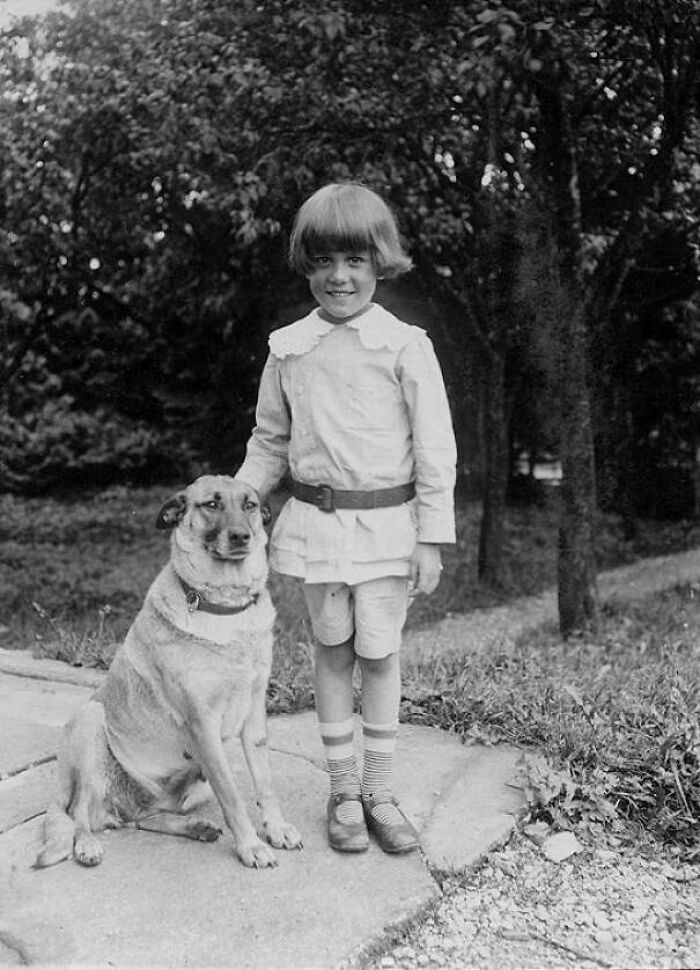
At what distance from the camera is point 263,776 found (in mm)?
3043

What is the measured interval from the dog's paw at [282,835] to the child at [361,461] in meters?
0.12

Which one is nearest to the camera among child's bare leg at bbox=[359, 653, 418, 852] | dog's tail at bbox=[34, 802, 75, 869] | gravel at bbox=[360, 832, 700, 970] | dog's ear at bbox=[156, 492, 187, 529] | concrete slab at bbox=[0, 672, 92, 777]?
gravel at bbox=[360, 832, 700, 970]

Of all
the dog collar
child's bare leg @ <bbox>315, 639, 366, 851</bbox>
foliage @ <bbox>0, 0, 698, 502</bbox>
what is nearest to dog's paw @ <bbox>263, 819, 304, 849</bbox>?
child's bare leg @ <bbox>315, 639, 366, 851</bbox>

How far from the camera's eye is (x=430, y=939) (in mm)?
2623

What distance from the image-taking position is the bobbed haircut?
117 inches

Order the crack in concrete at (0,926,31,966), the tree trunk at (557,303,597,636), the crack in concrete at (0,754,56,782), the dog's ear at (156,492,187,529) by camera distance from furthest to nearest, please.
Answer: the tree trunk at (557,303,597,636) < the crack in concrete at (0,754,56,782) < the dog's ear at (156,492,187,529) < the crack in concrete at (0,926,31,966)

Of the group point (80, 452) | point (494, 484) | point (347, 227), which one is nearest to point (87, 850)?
point (347, 227)

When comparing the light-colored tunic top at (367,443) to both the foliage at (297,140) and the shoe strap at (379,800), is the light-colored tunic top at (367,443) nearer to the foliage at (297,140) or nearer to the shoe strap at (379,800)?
the shoe strap at (379,800)

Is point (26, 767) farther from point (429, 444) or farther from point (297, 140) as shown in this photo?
point (297, 140)

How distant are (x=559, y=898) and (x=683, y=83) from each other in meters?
6.03

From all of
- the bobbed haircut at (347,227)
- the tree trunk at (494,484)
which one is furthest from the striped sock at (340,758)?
the tree trunk at (494,484)

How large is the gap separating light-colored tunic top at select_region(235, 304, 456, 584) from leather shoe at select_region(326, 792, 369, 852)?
2.54 feet

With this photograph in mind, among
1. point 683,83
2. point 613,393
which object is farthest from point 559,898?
point 613,393

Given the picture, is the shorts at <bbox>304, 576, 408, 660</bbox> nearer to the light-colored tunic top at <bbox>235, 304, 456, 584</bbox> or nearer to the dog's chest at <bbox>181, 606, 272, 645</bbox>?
the light-colored tunic top at <bbox>235, 304, 456, 584</bbox>
